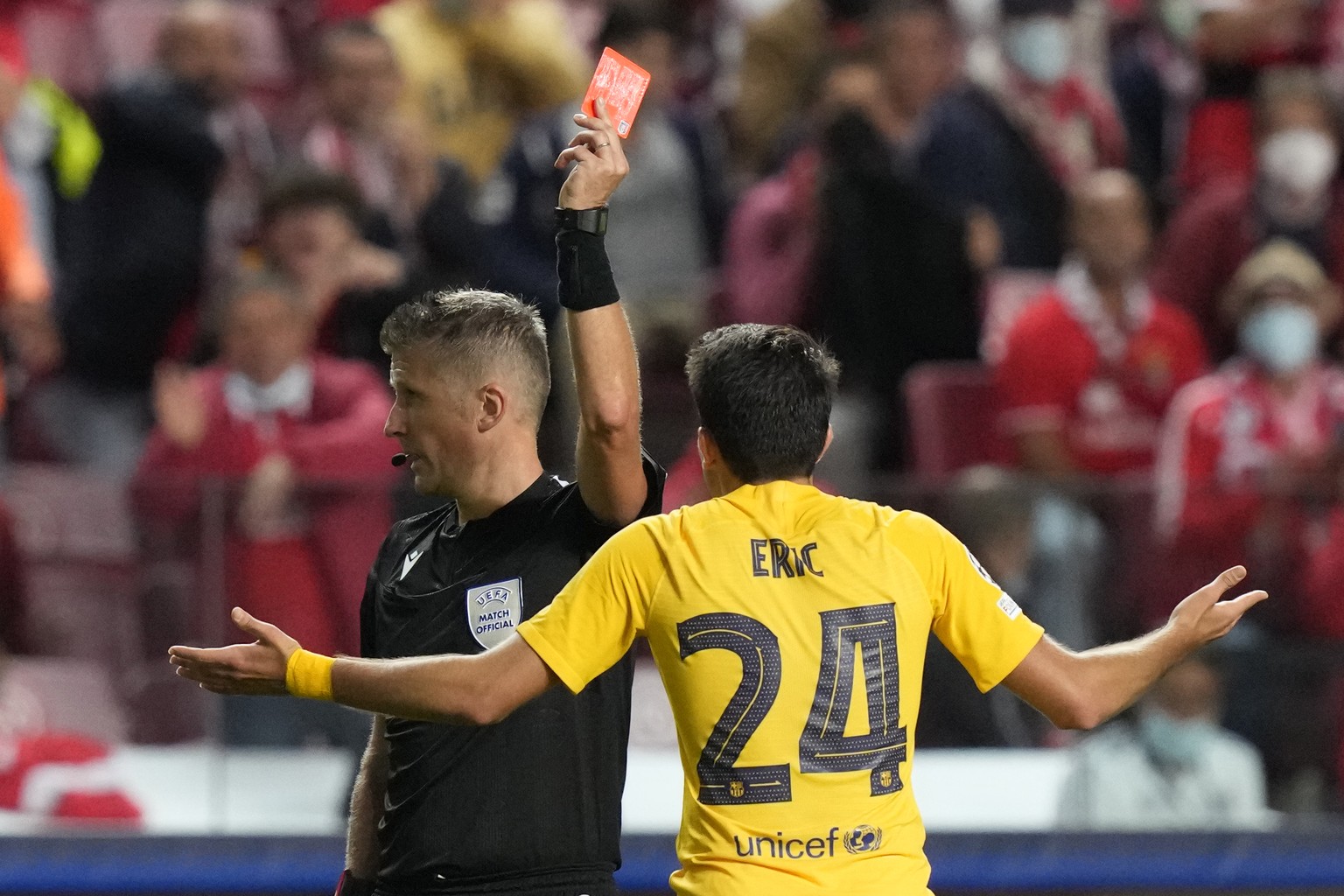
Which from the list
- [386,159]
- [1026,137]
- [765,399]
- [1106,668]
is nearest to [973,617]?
[1106,668]

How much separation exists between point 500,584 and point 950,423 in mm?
3968

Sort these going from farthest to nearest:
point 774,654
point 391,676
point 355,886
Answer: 1. point 355,886
2. point 391,676
3. point 774,654

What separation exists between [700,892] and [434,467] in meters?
0.92

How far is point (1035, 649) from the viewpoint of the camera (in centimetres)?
316

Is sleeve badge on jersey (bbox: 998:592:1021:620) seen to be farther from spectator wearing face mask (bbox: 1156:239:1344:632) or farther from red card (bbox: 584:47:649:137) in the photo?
spectator wearing face mask (bbox: 1156:239:1344:632)

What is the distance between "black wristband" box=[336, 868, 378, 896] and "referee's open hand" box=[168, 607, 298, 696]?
0.61 metres

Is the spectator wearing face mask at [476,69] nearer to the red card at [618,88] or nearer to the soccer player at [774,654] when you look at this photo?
the red card at [618,88]

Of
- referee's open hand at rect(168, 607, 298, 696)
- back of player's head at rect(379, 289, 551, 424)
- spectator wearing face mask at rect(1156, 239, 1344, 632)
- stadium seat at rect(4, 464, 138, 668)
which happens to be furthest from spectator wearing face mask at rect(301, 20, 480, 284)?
referee's open hand at rect(168, 607, 298, 696)

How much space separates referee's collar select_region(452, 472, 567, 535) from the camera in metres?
3.52

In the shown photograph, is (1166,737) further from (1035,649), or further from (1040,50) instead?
(1040,50)

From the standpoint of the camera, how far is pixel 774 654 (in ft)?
9.78

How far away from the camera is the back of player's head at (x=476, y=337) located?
136 inches

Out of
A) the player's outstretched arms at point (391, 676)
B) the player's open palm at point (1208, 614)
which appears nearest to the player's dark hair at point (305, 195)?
the player's outstretched arms at point (391, 676)

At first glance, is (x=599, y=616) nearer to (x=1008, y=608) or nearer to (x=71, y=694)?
(x=1008, y=608)
